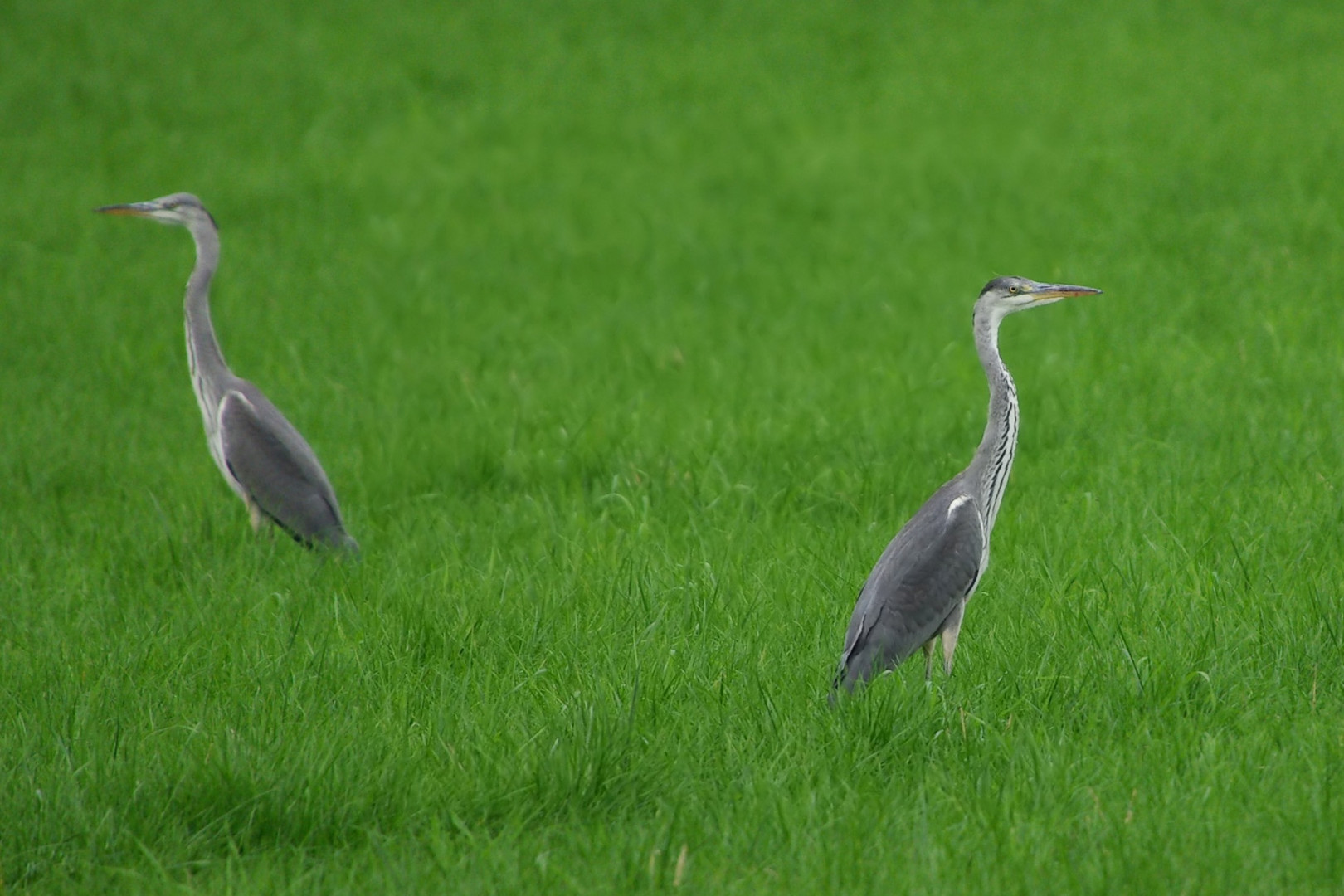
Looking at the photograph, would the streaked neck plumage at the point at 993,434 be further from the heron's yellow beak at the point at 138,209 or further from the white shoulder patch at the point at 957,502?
the heron's yellow beak at the point at 138,209

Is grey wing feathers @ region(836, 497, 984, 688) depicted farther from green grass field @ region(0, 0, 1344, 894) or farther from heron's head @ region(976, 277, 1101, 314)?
heron's head @ region(976, 277, 1101, 314)

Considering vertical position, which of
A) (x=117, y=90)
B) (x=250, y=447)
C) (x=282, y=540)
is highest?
(x=117, y=90)

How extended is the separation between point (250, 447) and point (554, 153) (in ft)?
24.2

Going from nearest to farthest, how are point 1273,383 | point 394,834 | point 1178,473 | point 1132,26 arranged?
1. point 394,834
2. point 1178,473
3. point 1273,383
4. point 1132,26

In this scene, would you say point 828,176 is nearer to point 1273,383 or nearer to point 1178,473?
point 1273,383

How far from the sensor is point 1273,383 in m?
7.14

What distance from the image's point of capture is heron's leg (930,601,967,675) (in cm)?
458

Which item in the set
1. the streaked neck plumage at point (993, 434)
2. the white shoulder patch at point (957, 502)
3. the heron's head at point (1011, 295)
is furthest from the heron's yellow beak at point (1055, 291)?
the white shoulder patch at point (957, 502)

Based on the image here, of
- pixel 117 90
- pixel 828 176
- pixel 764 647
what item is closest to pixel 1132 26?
pixel 828 176

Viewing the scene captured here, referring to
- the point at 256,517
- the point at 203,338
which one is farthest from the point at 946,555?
the point at 203,338

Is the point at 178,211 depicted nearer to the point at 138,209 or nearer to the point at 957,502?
the point at 138,209

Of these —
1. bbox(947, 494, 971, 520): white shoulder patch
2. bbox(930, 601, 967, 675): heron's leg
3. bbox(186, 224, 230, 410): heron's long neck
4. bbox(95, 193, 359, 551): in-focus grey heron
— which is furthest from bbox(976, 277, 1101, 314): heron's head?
bbox(186, 224, 230, 410): heron's long neck

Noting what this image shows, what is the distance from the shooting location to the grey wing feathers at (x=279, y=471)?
20.6 feet

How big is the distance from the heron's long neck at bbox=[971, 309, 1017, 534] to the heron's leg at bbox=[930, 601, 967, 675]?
44 centimetres
